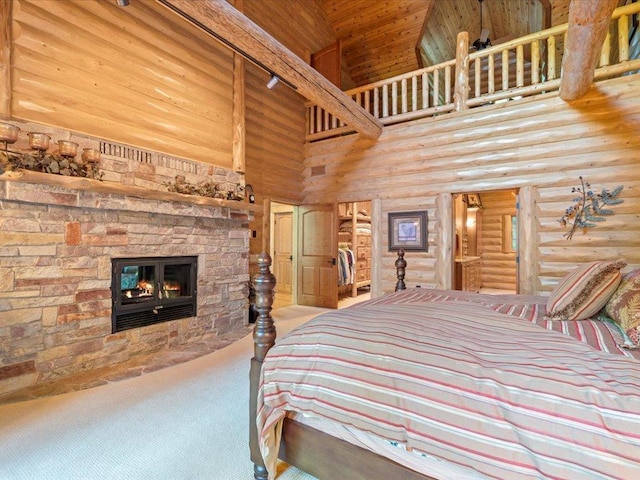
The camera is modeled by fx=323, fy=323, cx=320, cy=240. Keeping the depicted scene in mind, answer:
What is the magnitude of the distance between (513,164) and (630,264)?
1.86 m

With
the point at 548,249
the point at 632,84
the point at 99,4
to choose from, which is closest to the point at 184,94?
the point at 99,4

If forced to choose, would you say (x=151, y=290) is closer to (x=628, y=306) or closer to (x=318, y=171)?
(x=318, y=171)

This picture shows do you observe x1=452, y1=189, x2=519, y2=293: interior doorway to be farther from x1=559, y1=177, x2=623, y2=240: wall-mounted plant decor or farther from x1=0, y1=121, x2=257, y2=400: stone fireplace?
x1=0, y1=121, x2=257, y2=400: stone fireplace

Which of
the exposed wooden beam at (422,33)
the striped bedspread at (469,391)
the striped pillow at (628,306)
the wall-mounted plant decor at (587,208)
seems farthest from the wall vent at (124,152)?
the exposed wooden beam at (422,33)

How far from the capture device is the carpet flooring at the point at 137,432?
5.87 feet

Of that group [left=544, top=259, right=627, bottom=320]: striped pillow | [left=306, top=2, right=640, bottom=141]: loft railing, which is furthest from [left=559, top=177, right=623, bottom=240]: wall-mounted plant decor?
[left=544, top=259, right=627, bottom=320]: striped pillow

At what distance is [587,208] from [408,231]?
2368mm

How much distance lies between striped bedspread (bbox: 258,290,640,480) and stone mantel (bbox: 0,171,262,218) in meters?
2.56

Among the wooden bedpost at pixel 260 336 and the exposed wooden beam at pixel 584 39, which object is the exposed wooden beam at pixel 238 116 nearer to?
the wooden bedpost at pixel 260 336

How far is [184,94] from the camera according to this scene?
13.6ft

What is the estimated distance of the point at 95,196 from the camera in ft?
10.2

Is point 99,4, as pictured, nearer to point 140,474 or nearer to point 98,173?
point 98,173

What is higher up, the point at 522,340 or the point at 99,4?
the point at 99,4

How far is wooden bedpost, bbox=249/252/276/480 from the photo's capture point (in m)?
1.67
